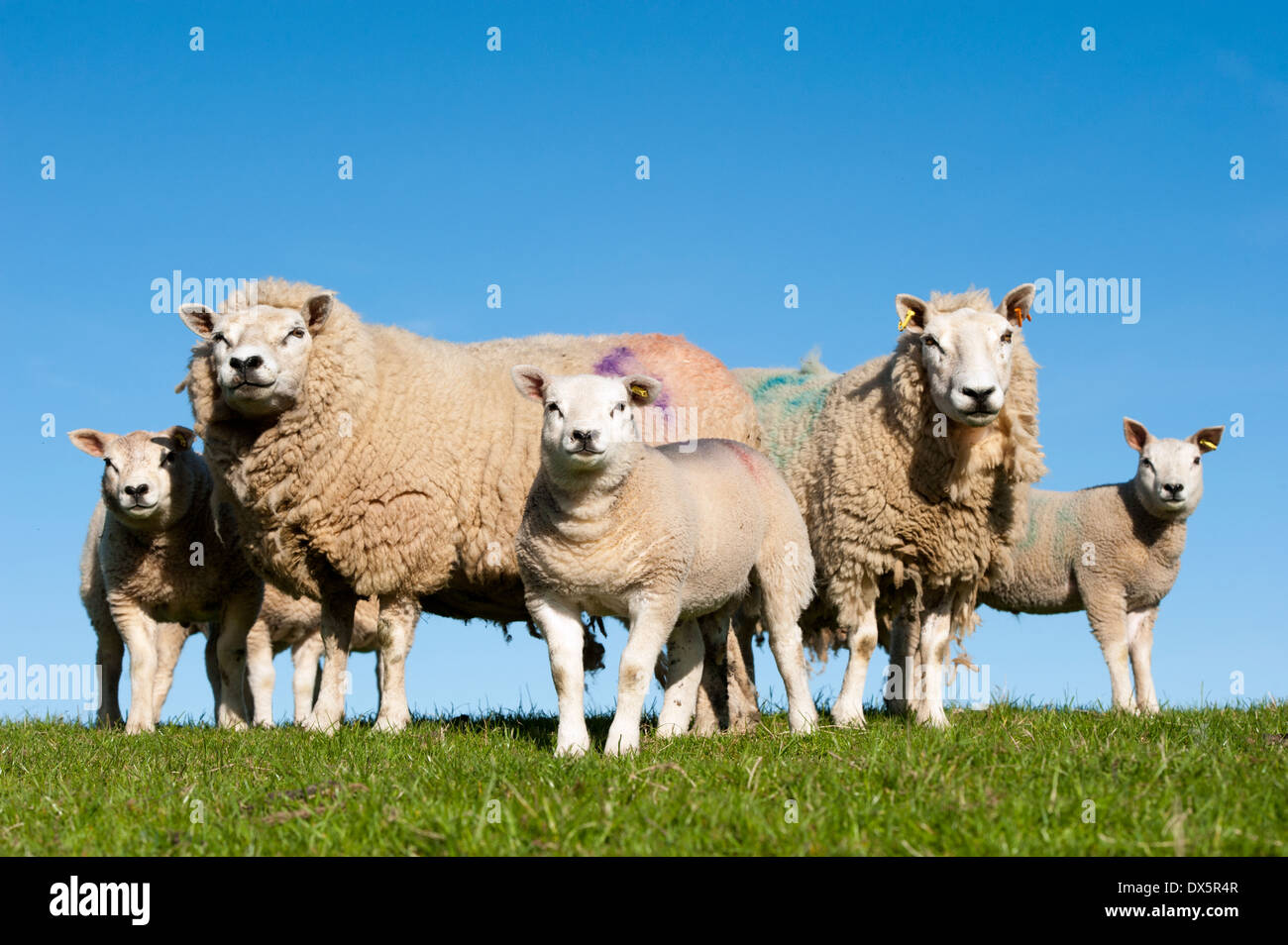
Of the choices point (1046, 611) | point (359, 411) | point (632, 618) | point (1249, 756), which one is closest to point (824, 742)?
point (632, 618)

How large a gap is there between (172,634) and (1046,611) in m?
8.72

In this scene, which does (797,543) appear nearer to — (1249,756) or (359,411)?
(1249,756)

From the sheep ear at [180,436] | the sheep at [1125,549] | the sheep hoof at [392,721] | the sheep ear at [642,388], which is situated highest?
the sheep ear at [180,436]

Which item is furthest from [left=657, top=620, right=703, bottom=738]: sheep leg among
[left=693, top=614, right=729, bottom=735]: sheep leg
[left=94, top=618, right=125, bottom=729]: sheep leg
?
[left=94, top=618, right=125, bottom=729]: sheep leg

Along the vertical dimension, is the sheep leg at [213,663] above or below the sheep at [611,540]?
below

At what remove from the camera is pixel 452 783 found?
521cm

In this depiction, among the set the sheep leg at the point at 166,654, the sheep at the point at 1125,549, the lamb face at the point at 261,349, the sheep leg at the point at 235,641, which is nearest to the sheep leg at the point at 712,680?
the lamb face at the point at 261,349

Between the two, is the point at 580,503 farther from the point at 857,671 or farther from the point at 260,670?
the point at 260,670

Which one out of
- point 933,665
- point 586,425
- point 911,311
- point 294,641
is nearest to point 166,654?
point 294,641

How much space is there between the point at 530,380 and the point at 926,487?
331cm

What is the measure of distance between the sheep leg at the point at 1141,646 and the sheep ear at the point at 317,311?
8.05 m

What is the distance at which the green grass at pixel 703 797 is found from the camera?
4.12m

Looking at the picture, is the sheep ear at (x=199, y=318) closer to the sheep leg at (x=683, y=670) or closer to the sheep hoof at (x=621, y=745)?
the sheep leg at (x=683, y=670)
